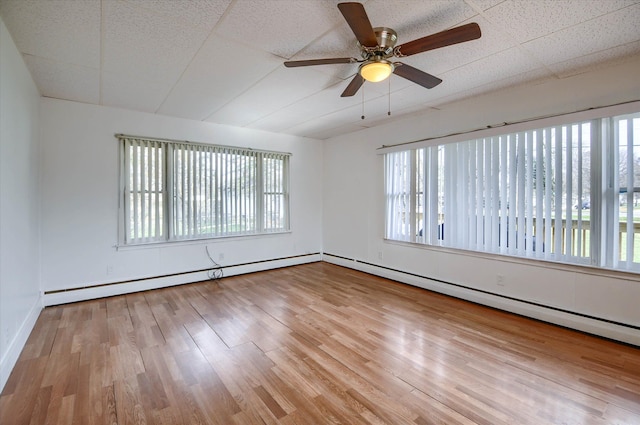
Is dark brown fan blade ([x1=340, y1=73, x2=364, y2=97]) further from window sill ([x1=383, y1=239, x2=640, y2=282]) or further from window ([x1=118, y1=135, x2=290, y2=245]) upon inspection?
window ([x1=118, y1=135, x2=290, y2=245])

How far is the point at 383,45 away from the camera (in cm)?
211

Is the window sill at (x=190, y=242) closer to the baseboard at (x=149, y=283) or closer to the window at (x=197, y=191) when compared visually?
the window at (x=197, y=191)

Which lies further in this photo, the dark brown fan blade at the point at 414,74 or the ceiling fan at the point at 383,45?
the dark brown fan blade at the point at 414,74

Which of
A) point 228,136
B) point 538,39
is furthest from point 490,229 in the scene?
point 228,136

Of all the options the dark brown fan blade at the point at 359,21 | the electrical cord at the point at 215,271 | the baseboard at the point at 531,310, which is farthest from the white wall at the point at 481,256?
the dark brown fan blade at the point at 359,21

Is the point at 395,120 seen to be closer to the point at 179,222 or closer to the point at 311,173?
the point at 311,173

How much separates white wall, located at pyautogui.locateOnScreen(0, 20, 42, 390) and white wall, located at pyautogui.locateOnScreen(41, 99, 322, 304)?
314 millimetres

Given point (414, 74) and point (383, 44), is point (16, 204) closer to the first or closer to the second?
point (383, 44)

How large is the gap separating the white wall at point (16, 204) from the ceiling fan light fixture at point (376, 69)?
8.30 ft

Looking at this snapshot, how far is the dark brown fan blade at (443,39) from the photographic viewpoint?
5.61ft

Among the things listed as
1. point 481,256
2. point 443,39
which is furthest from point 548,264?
point 443,39

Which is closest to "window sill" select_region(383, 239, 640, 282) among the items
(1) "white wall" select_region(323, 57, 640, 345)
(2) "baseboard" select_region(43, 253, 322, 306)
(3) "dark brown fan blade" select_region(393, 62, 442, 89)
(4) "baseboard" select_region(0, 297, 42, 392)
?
(1) "white wall" select_region(323, 57, 640, 345)

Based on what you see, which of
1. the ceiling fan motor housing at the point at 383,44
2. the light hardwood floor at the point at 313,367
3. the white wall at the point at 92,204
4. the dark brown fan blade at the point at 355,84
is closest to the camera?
the light hardwood floor at the point at 313,367

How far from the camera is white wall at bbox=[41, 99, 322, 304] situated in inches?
141
